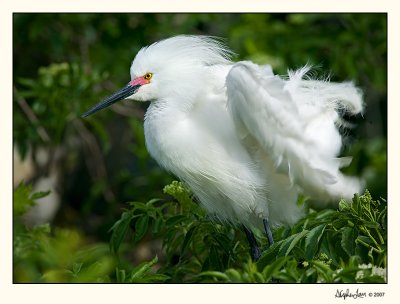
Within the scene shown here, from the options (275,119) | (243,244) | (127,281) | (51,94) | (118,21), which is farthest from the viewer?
(118,21)

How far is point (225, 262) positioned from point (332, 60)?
1.96 m

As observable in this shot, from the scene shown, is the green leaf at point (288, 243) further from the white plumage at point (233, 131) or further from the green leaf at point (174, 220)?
the green leaf at point (174, 220)

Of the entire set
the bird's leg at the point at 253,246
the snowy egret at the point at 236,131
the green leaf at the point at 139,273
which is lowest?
the bird's leg at the point at 253,246

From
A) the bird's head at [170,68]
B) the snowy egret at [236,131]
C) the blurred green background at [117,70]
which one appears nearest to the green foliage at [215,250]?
the snowy egret at [236,131]

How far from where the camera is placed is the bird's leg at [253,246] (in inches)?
102

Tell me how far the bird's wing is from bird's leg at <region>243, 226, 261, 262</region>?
36 centimetres

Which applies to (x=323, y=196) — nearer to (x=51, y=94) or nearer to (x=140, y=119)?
(x=51, y=94)

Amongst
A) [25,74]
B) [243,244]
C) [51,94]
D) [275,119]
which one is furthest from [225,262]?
[25,74]

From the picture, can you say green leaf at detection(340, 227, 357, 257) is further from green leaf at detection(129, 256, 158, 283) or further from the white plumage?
green leaf at detection(129, 256, 158, 283)

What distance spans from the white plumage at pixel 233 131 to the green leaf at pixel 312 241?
320 mm

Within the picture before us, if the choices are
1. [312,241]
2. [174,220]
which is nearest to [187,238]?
[174,220]

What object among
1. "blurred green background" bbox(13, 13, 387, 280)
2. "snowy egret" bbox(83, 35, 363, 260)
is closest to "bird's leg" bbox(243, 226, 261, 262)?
"snowy egret" bbox(83, 35, 363, 260)

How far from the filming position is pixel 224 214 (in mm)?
2699

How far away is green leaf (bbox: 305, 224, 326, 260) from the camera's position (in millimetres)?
1842
